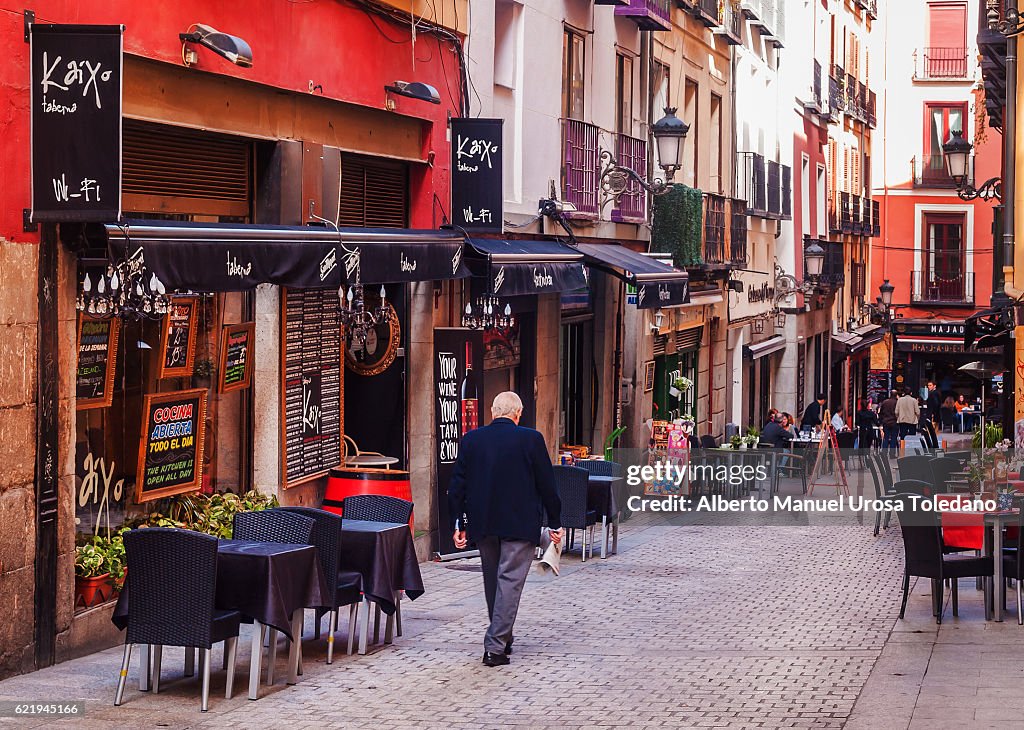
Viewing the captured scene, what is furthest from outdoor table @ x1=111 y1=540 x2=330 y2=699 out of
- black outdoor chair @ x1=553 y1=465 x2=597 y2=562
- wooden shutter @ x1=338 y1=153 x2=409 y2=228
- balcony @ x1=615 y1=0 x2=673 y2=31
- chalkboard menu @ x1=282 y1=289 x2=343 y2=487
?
balcony @ x1=615 y1=0 x2=673 y2=31

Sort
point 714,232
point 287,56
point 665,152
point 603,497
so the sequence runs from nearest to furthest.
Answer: point 287,56 → point 603,497 → point 665,152 → point 714,232

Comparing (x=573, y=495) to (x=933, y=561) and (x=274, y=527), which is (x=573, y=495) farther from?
(x=274, y=527)

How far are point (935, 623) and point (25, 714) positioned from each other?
7044 millimetres

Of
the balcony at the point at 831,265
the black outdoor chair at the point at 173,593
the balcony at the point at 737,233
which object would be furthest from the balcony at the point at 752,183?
the black outdoor chair at the point at 173,593

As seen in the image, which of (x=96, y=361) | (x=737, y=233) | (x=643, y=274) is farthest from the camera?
(x=737, y=233)

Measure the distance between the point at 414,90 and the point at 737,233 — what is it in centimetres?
1705

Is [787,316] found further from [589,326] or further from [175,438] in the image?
[175,438]

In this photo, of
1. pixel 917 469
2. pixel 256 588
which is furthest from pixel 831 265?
pixel 256 588

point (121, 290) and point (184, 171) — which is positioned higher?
point (184, 171)

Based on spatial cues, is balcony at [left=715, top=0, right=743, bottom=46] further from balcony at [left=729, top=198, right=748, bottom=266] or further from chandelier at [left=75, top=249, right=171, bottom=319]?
chandelier at [left=75, top=249, right=171, bottom=319]

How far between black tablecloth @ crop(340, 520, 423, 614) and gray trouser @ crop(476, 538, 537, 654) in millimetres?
600

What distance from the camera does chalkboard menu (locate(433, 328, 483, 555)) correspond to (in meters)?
16.1

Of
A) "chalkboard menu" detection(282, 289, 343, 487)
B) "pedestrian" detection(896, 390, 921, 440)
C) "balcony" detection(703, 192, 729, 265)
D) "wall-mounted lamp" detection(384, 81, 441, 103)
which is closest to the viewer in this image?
"chalkboard menu" detection(282, 289, 343, 487)

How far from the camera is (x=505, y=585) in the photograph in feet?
34.1
